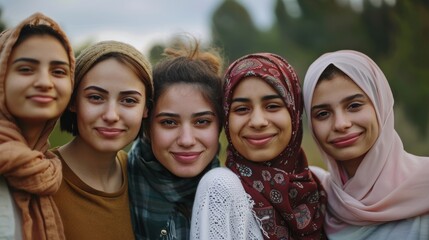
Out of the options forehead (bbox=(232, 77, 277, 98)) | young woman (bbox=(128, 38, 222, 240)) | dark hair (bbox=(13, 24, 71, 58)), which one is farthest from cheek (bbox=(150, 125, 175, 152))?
dark hair (bbox=(13, 24, 71, 58))

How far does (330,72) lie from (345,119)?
12.5 inches

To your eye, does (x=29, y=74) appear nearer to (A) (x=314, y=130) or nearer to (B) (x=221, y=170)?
(B) (x=221, y=170)

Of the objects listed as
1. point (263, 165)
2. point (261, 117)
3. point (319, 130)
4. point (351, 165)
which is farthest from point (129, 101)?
point (351, 165)

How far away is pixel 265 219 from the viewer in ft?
9.31

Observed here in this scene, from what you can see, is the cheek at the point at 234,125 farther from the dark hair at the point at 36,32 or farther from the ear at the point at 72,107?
the dark hair at the point at 36,32

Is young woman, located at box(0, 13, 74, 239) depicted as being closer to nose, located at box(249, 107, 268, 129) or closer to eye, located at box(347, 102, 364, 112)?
nose, located at box(249, 107, 268, 129)

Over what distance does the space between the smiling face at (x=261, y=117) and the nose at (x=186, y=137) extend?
0.80 feet

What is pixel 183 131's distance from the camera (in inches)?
119

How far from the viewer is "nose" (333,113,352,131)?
287 cm

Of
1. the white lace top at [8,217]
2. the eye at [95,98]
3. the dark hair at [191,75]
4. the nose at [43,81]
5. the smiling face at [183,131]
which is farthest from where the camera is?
the dark hair at [191,75]

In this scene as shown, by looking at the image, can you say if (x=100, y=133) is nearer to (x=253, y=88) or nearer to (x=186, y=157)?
Answer: (x=186, y=157)

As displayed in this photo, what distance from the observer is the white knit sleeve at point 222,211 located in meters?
2.63

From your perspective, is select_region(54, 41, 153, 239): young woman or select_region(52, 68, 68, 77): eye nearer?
select_region(52, 68, 68, 77): eye

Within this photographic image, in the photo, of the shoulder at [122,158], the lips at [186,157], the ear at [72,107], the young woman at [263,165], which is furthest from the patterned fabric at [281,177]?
the ear at [72,107]
